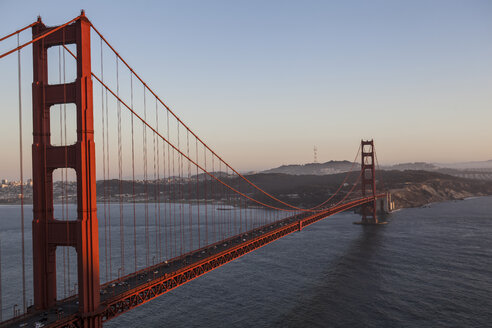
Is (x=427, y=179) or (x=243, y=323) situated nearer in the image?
(x=243, y=323)

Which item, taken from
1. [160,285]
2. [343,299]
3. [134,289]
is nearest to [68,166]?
[134,289]

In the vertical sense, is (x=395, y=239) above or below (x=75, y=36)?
below

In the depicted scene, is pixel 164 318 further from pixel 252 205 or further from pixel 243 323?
pixel 252 205

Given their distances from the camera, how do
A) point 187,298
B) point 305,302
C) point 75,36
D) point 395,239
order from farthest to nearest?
point 395,239 < point 187,298 < point 305,302 < point 75,36

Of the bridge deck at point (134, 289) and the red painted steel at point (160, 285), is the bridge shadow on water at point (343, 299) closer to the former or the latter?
the red painted steel at point (160, 285)

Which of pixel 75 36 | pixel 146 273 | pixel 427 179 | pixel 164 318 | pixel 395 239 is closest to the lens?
pixel 75 36

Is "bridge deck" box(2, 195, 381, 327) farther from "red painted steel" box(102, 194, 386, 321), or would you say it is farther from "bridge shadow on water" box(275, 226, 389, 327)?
"bridge shadow on water" box(275, 226, 389, 327)

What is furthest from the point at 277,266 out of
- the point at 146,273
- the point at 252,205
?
the point at 252,205

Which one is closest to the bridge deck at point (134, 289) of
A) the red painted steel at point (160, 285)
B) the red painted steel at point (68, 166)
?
the red painted steel at point (160, 285)
